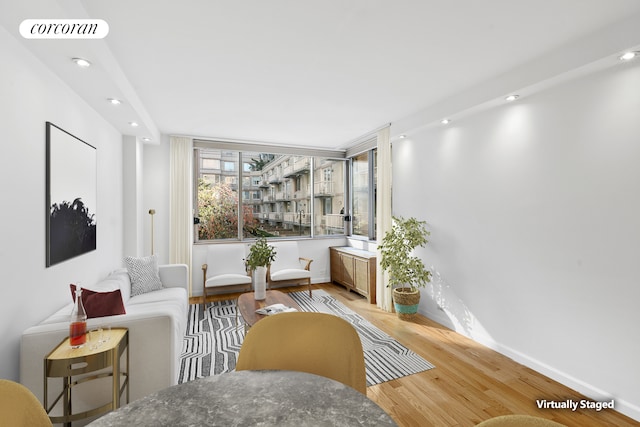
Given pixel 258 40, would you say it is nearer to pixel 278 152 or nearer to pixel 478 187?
pixel 478 187

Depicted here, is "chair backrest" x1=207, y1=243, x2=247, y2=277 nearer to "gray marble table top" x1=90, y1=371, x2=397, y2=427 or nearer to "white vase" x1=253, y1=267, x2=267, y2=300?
"white vase" x1=253, y1=267, x2=267, y2=300

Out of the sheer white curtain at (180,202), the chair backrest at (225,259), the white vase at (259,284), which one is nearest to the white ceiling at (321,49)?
the sheer white curtain at (180,202)

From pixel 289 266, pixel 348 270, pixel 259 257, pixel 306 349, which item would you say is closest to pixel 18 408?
pixel 306 349

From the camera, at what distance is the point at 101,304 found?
223 cm

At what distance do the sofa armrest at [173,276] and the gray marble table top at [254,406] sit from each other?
3045 mm

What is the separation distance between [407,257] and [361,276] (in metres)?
1.13

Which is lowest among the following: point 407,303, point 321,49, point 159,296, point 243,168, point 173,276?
point 407,303

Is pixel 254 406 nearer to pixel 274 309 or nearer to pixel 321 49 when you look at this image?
pixel 274 309

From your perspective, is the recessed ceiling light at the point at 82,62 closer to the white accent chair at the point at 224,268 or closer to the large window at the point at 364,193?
the white accent chair at the point at 224,268

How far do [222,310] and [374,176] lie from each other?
3.32 metres

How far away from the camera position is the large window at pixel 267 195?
5320 mm

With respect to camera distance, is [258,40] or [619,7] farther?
[258,40]

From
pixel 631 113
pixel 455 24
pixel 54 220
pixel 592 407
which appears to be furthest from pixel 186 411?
pixel 631 113

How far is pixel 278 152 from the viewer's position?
566 centimetres
